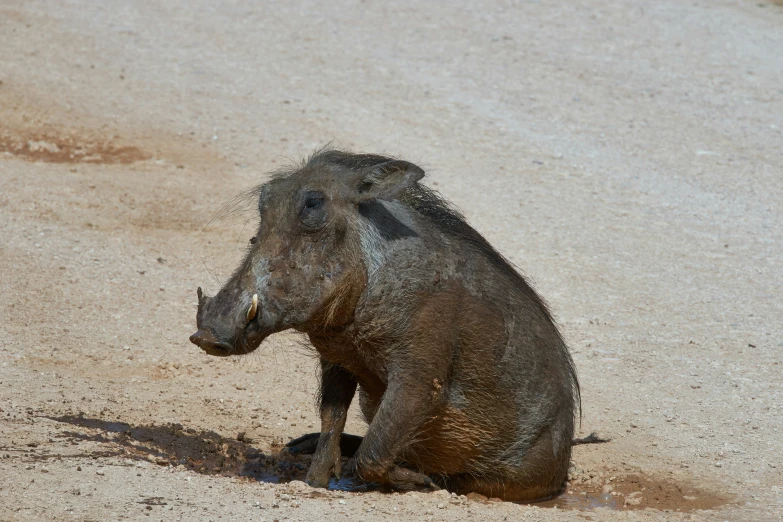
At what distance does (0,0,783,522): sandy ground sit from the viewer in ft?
21.4

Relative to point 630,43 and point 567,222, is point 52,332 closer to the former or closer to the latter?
point 567,222

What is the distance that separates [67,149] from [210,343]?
7237mm

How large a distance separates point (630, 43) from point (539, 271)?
7.33 metres

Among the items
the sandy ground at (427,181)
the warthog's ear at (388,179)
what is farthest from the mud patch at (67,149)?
the warthog's ear at (388,179)

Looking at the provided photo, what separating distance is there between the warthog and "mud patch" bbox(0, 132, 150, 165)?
577cm

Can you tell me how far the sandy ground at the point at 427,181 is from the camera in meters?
6.51

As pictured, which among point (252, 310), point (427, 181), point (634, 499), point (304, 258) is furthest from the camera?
point (427, 181)

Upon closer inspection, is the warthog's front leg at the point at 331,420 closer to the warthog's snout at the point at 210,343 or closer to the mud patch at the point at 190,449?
the mud patch at the point at 190,449

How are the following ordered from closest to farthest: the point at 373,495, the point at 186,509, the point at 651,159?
1. the point at 186,509
2. the point at 373,495
3. the point at 651,159

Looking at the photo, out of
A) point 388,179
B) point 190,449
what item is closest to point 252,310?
point 388,179

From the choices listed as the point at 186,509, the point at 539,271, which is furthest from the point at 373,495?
the point at 539,271

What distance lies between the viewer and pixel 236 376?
8148 millimetres

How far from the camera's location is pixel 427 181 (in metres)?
11.9

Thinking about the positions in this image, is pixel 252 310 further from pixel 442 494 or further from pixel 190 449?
pixel 190 449
